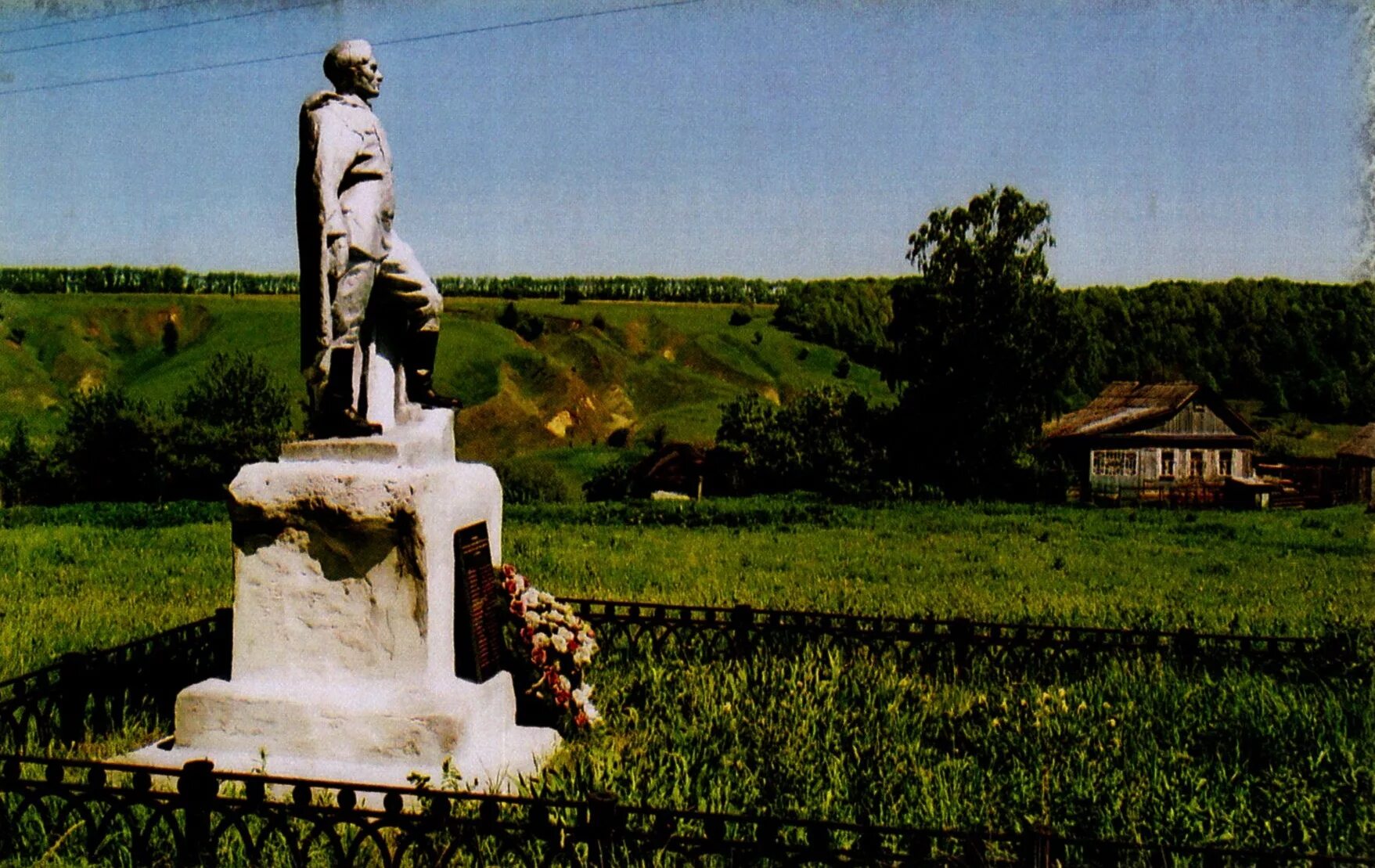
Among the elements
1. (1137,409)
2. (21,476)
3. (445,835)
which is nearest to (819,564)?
(445,835)

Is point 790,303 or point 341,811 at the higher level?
point 790,303

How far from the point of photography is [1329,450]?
5831 cm

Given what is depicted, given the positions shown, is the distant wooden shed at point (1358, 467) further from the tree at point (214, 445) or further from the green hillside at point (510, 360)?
the tree at point (214, 445)

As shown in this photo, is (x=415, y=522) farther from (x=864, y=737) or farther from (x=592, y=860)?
(x=864, y=737)

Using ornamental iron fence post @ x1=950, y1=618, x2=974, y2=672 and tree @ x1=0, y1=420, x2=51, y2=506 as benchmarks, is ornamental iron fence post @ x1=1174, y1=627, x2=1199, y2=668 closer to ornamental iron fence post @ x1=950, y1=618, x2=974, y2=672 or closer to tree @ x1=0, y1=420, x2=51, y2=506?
ornamental iron fence post @ x1=950, y1=618, x2=974, y2=672

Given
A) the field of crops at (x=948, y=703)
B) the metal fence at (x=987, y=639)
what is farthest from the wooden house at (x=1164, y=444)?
the metal fence at (x=987, y=639)

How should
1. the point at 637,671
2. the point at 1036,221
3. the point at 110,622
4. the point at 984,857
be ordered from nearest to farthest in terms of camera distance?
the point at 984,857
the point at 637,671
the point at 110,622
the point at 1036,221

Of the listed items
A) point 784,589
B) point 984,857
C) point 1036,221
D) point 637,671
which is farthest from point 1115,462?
point 984,857

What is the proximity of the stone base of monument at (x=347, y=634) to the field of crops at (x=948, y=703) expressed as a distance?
0.69 meters

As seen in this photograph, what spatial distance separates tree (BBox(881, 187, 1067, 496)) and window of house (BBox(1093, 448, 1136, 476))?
1258 cm

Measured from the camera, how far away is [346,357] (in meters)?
5.09

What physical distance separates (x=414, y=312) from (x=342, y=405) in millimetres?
715

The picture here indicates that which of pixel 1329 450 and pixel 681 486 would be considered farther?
pixel 1329 450

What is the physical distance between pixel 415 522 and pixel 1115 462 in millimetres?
45610
